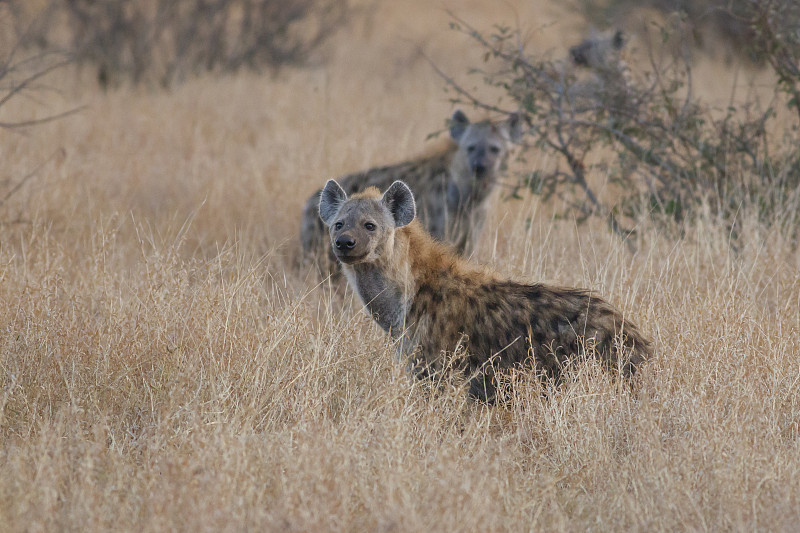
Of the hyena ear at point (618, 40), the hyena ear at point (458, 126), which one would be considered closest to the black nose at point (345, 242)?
the hyena ear at point (458, 126)

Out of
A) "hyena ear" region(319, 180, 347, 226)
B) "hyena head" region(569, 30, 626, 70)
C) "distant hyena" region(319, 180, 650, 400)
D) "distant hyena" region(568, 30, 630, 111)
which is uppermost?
"hyena head" region(569, 30, 626, 70)

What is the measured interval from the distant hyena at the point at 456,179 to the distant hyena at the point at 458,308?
219 centimetres

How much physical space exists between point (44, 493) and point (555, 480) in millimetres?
1525

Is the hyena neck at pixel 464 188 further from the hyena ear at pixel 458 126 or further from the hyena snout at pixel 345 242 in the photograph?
the hyena snout at pixel 345 242

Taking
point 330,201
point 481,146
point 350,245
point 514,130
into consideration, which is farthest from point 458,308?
point 514,130

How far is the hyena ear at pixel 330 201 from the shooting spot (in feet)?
14.3

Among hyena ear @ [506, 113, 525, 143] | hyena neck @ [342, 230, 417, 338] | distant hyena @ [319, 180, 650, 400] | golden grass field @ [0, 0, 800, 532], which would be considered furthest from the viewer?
hyena ear @ [506, 113, 525, 143]

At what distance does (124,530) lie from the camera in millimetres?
2695

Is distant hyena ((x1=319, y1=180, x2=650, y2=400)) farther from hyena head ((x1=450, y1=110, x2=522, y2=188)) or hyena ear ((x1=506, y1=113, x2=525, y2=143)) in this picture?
hyena ear ((x1=506, y1=113, x2=525, y2=143))

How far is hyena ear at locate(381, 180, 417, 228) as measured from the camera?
411 centimetres

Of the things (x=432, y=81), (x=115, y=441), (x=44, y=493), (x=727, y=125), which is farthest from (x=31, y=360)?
(x=432, y=81)

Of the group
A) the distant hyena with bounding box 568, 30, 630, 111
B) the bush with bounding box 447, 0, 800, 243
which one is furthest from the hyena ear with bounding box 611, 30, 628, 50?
the bush with bounding box 447, 0, 800, 243

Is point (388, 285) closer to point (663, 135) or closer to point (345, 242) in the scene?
point (345, 242)

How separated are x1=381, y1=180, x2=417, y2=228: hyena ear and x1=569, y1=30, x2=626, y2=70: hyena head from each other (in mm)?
3720
